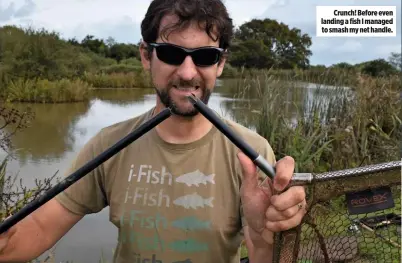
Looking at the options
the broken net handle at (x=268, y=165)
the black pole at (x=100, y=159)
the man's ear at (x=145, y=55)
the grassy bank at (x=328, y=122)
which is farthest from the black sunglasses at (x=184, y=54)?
the grassy bank at (x=328, y=122)

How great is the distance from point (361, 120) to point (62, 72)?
1337 centimetres

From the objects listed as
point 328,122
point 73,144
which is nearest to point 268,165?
point 328,122

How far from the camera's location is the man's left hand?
1.18 m

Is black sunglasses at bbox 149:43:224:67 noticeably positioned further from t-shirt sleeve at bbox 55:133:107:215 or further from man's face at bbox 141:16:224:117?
t-shirt sleeve at bbox 55:133:107:215

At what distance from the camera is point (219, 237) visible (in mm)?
1673

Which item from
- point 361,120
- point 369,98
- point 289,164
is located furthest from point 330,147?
point 289,164

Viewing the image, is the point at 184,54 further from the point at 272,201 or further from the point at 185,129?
the point at 272,201

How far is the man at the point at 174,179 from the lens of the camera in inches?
65.9

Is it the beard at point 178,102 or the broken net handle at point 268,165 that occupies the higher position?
the beard at point 178,102

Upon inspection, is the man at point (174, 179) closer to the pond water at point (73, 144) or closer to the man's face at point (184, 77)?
the man's face at point (184, 77)

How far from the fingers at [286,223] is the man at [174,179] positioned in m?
0.36

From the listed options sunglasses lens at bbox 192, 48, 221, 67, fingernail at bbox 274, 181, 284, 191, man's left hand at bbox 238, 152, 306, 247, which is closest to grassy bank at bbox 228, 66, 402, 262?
sunglasses lens at bbox 192, 48, 221, 67

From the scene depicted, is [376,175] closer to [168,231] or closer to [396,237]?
[168,231]

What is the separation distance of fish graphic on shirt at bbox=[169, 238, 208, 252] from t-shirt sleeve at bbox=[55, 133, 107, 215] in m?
0.39
